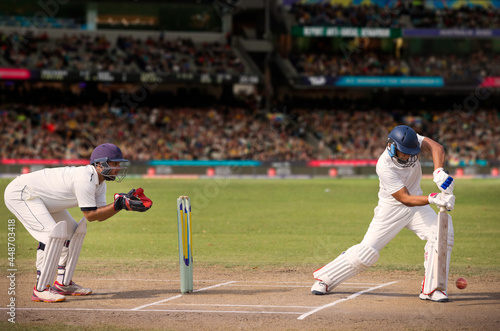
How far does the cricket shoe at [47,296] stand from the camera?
8.33 metres

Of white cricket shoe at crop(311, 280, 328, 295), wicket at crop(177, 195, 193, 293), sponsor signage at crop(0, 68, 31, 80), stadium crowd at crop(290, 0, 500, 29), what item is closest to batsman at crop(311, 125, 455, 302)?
white cricket shoe at crop(311, 280, 328, 295)

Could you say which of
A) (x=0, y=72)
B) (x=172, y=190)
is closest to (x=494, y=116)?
(x=172, y=190)

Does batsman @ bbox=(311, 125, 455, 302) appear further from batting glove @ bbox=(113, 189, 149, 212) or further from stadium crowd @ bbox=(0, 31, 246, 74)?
stadium crowd @ bbox=(0, 31, 246, 74)

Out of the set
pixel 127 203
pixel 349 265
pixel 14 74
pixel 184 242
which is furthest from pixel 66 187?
pixel 14 74

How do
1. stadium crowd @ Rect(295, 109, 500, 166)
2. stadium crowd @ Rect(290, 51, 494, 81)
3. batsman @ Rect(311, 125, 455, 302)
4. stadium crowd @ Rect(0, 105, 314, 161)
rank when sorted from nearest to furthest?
batsman @ Rect(311, 125, 455, 302) < stadium crowd @ Rect(0, 105, 314, 161) < stadium crowd @ Rect(295, 109, 500, 166) < stadium crowd @ Rect(290, 51, 494, 81)

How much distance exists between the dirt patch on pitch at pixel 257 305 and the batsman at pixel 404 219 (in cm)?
29

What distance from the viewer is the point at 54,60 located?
42.8 m

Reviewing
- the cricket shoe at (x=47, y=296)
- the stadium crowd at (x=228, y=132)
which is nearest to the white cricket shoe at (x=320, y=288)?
the cricket shoe at (x=47, y=296)

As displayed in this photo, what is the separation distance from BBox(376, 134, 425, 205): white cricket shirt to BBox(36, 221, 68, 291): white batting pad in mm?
4155

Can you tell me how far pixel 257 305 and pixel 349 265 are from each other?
140 centimetres

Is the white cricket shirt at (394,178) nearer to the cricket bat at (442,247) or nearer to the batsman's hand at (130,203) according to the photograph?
the cricket bat at (442,247)

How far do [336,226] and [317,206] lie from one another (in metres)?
4.94

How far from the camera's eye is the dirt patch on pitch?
728 cm

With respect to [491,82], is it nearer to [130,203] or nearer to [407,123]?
[407,123]
